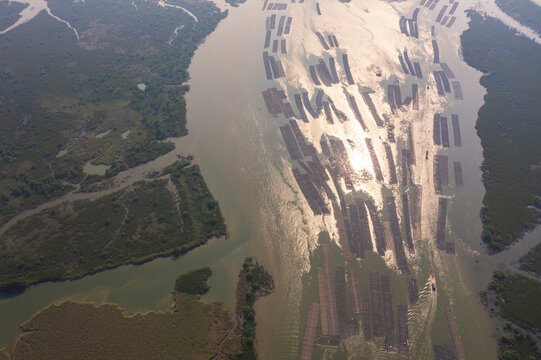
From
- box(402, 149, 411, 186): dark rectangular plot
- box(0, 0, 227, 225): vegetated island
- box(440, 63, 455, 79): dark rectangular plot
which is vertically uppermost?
box(440, 63, 455, 79): dark rectangular plot

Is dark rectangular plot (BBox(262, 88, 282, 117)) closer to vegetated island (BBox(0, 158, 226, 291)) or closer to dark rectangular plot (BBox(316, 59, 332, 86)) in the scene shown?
dark rectangular plot (BBox(316, 59, 332, 86))

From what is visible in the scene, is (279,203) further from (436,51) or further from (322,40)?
(436,51)

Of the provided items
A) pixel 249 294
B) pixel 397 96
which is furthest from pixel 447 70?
pixel 249 294

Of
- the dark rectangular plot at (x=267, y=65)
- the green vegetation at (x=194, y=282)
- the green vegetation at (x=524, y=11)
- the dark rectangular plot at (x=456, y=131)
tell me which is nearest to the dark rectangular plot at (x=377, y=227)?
the green vegetation at (x=194, y=282)

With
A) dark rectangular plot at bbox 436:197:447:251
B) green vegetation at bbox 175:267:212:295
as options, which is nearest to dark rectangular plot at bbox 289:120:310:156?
dark rectangular plot at bbox 436:197:447:251

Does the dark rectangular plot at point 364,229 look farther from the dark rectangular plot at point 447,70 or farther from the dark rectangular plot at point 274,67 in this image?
the dark rectangular plot at point 447,70
